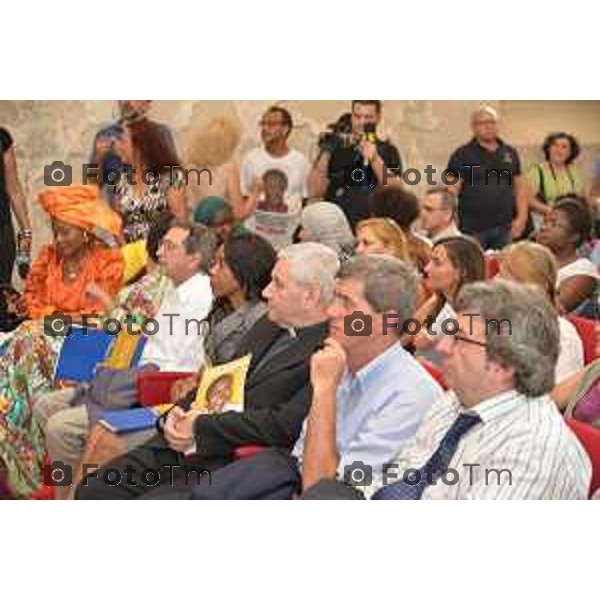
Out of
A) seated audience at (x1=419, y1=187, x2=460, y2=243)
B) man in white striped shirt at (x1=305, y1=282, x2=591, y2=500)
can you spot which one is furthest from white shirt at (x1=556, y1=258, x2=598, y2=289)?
man in white striped shirt at (x1=305, y1=282, x2=591, y2=500)

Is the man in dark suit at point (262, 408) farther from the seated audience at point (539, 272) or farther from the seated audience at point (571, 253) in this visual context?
the seated audience at point (571, 253)

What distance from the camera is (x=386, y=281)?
405 cm

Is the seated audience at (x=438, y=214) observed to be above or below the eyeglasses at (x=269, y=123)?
below

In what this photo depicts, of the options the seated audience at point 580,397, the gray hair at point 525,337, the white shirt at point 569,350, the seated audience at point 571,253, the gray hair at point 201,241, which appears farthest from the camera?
the gray hair at point 201,241

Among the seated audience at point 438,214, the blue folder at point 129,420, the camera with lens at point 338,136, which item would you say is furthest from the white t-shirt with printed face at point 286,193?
Answer: the blue folder at point 129,420

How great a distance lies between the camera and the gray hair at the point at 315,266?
14.0 ft

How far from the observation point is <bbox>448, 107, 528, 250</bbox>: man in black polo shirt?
4742mm

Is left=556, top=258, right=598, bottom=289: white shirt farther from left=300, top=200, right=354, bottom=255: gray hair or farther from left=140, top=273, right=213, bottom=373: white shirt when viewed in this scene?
left=140, top=273, right=213, bottom=373: white shirt

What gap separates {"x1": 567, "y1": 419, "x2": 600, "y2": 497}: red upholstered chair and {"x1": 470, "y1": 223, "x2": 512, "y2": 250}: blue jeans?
129 cm

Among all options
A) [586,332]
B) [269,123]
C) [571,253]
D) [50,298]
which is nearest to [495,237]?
[571,253]

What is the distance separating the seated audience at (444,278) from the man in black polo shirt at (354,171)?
37 cm

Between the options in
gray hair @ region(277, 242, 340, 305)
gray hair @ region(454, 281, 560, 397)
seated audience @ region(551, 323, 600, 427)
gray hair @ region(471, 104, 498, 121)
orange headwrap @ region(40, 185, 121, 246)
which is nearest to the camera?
gray hair @ region(454, 281, 560, 397)
